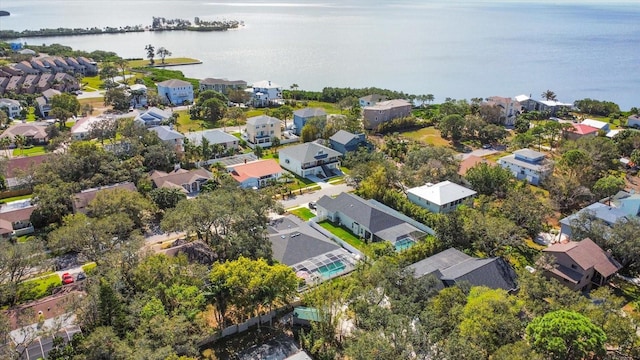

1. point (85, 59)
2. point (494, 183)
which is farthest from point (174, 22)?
point (494, 183)

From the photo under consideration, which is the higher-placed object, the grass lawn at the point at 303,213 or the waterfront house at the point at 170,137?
the waterfront house at the point at 170,137

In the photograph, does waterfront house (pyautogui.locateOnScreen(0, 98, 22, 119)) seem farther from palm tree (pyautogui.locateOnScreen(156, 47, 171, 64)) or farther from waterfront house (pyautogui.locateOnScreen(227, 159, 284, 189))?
palm tree (pyautogui.locateOnScreen(156, 47, 171, 64))

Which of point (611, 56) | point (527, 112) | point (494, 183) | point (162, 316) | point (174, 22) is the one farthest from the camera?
point (174, 22)

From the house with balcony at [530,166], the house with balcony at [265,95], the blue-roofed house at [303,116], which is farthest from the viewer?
the house with balcony at [265,95]

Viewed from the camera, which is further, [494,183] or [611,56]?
[611,56]

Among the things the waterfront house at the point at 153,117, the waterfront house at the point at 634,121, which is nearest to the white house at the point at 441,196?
the waterfront house at the point at 153,117

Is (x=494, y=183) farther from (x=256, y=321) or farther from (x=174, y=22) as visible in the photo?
(x=174, y=22)

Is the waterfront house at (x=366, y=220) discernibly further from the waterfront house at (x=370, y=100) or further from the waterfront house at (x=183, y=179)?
the waterfront house at (x=370, y=100)

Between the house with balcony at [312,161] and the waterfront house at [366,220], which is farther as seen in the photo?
the house with balcony at [312,161]

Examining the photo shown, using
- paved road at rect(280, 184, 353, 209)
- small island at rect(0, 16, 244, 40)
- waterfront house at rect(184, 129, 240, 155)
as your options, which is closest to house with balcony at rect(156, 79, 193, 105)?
waterfront house at rect(184, 129, 240, 155)
